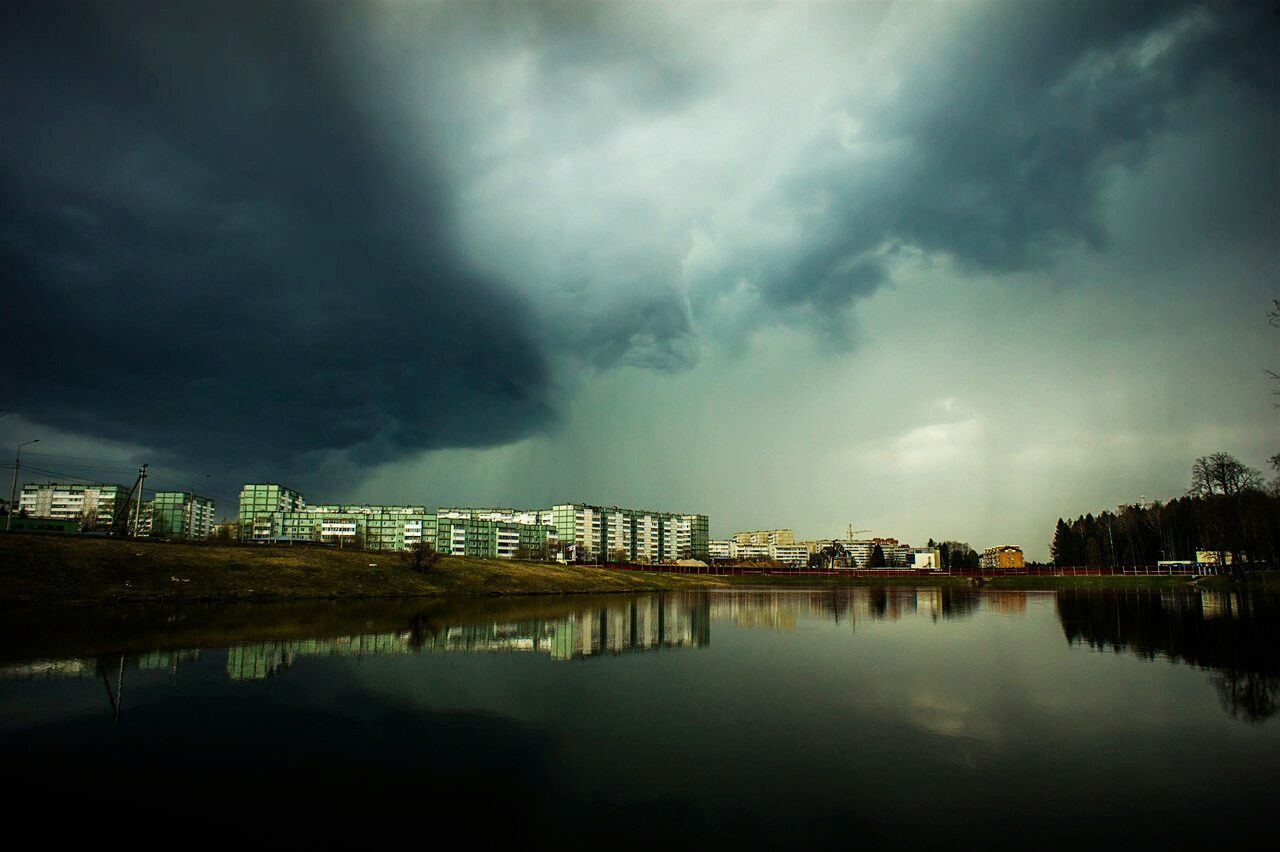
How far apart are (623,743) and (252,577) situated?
54.2 meters

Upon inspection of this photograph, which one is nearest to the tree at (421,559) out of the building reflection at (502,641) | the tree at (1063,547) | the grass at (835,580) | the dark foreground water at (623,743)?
the building reflection at (502,641)

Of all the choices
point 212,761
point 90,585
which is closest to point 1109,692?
point 212,761

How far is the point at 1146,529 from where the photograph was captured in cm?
15825

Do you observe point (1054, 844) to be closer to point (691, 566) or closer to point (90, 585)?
point (90, 585)

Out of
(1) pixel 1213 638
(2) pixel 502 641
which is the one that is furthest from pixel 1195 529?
(2) pixel 502 641

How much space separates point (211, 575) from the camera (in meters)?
54.3

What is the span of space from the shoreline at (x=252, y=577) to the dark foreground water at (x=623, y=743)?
49.9 ft

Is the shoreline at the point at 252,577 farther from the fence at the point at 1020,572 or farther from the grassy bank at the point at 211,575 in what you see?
the fence at the point at 1020,572

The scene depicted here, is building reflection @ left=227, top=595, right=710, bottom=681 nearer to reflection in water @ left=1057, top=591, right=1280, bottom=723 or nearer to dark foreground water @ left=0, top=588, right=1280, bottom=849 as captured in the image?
dark foreground water @ left=0, top=588, right=1280, bottom=849

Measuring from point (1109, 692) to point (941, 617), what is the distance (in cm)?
3555

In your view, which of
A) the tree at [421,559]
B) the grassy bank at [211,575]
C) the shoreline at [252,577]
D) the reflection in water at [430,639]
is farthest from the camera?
the tree at [421,559]

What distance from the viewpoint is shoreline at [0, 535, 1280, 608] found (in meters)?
45.6

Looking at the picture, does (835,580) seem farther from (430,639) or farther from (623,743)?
(623,743)

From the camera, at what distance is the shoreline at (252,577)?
45.6 m
